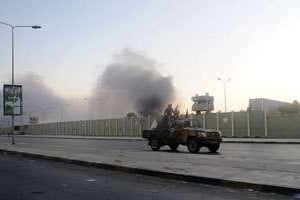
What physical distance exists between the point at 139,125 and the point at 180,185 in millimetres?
62057

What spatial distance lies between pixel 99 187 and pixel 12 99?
1148 inches

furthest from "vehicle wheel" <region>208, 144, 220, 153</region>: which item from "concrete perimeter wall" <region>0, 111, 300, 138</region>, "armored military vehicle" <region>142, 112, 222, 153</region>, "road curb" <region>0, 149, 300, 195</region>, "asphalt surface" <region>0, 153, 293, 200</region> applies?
"concrete perimeter wall" <region>0, 111, 300, 138</region>

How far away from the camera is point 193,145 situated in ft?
97.4

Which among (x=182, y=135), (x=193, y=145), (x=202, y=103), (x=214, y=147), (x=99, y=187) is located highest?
(x=202, y=103)

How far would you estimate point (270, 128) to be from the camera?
55.9 metres

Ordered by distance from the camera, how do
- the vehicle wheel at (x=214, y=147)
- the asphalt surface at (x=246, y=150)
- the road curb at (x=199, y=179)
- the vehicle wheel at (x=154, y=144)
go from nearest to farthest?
the road curb at (x=199, y=179), the asphalt surface at (x=246, y=150), the vehicle wheel at (x=214, y=147), the vehicle wheel at (x=154, y=144)

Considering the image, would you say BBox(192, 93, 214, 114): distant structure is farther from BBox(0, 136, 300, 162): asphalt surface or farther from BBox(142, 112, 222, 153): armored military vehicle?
BBox(142, 112, 222, 153): armored military vehicle

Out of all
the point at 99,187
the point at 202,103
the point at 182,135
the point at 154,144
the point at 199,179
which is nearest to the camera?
the point at 99,187

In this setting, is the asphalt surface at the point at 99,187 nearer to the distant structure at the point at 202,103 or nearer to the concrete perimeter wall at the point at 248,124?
the concrete perimeter wall at the point at 248,124

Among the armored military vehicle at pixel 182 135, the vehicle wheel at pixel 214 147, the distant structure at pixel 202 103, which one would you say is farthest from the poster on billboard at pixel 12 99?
the distant structure at pixel 202 103

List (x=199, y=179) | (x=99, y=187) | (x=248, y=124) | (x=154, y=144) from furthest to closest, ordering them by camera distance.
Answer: (x=248, y=124), (x=154, y=144), (x=199, y=179), (x=99, y=187)

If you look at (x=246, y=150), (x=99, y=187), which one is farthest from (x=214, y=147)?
(x=99, y=187)

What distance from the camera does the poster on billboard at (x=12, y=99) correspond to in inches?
1628

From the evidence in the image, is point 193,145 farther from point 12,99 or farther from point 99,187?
point 12,99
